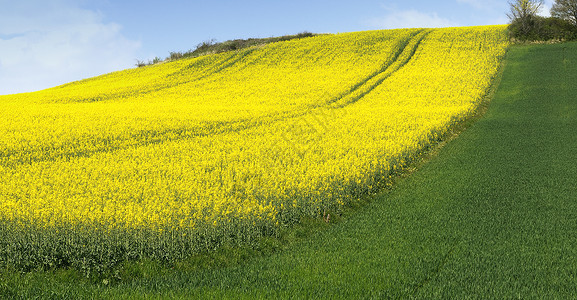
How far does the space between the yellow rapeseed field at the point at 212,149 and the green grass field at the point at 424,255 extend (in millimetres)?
915

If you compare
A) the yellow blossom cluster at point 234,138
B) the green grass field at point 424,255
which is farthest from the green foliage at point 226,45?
the green grass field at point 424,255

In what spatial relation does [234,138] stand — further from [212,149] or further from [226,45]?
[226,45]

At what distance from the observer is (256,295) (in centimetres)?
767

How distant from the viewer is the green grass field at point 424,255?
7.86m

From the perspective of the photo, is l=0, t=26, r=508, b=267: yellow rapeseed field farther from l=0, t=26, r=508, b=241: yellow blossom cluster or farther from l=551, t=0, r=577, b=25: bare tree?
l=551, t=0, r=577, b=25: bare tree

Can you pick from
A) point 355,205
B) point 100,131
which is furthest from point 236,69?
point 355,205

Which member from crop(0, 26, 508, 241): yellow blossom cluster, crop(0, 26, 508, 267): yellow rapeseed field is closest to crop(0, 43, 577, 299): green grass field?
crop(0, 26, 508, 267): yellow rapeseed field

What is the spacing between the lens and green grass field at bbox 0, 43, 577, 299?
7.86 meters

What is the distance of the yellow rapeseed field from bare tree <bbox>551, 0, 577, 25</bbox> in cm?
1610

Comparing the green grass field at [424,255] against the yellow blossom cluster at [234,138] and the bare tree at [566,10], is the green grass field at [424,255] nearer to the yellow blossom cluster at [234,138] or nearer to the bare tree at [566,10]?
the yellow blossom cluster at [234,138]

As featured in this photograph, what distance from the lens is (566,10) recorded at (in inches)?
2185

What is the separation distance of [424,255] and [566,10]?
58.7m

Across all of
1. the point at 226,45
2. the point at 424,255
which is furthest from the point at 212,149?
the point at 226,45

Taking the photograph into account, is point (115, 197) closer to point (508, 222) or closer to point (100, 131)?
point (508, 222)
